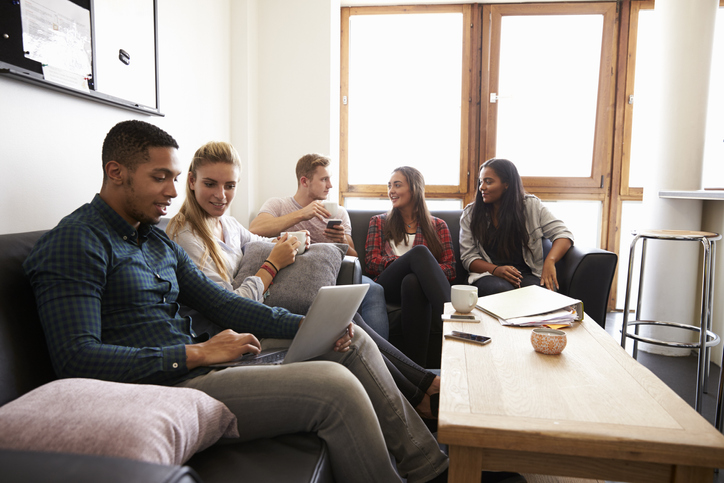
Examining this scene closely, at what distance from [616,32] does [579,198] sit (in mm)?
1298

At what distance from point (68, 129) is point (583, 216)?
3.59m

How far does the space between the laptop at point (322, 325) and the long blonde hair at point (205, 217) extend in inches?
20.6

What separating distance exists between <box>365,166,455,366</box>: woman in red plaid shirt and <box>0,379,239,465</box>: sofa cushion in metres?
Result: 1.53

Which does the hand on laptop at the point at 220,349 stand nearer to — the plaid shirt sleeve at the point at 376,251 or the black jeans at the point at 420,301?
the black jeans at the point at 420,301

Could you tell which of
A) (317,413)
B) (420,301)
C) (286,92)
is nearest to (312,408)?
(317,413)

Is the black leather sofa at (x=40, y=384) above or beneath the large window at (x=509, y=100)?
beneath

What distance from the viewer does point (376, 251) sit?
274 cm

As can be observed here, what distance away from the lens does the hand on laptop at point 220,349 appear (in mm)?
1067

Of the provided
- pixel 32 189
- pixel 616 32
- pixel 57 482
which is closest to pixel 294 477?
pixel 57 482

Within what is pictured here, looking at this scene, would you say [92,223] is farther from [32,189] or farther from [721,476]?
[721,476]

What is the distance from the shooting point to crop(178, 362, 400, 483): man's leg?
3.32ft

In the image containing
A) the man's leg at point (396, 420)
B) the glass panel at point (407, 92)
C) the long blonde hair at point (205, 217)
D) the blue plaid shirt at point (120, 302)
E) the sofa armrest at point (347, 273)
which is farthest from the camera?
the glass panel at point (407, 92)

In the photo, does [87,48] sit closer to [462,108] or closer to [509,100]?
[462,108]

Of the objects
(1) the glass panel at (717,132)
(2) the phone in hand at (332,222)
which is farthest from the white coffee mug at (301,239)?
(1) the glass panel at (717,132)
